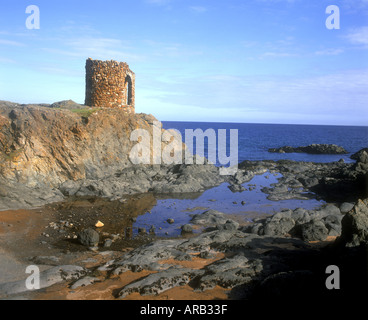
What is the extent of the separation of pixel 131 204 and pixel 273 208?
10.1 meters

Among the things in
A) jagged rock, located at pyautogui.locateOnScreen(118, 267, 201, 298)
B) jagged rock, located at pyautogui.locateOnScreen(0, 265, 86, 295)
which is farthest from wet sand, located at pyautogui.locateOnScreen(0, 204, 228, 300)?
jagged rock, located at pyautogui.locateOnScreen(0, 265, 86, 295)

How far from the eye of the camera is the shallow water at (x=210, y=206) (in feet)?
59.9

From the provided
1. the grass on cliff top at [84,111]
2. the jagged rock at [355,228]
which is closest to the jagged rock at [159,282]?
the jagged rock at [355,228]

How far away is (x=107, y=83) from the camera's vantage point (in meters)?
28.6

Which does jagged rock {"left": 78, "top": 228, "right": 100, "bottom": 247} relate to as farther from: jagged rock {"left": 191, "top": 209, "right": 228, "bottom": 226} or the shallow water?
jagged rock {"left": 191, "top": 209, "right": 228, "bottom": 226}

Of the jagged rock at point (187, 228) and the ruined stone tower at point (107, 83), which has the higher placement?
the ruined stone tower at point (107, 83)

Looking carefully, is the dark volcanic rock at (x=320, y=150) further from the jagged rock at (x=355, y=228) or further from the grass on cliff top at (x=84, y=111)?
the jagged rock at (x=355, y=228)

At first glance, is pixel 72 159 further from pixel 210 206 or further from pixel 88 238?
pixel 88 238

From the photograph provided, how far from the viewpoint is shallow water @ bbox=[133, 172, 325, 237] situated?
18266mm

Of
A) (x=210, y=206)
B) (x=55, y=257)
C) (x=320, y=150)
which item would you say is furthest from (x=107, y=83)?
(x=320, y=150)

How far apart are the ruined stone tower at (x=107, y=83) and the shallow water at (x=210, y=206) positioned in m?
11.1

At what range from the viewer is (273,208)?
74.0 feet
